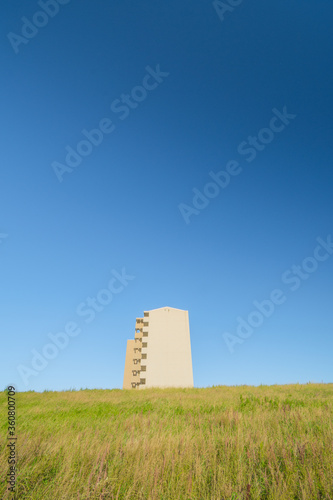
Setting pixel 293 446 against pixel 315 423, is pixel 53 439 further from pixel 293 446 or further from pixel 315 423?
pixel 315 423

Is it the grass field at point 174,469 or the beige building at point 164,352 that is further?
the beige building at point 164,352

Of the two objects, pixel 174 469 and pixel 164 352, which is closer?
pixel 174 469

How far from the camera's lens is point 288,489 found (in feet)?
8.92

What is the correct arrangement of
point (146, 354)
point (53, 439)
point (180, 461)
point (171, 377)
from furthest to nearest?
point (146, 354) → point (171, 377) → point (53, 439) → point (180, 461)

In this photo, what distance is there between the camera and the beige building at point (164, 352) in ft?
138

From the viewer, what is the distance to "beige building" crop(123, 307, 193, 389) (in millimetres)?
41969

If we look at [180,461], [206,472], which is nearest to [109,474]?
[180,461]

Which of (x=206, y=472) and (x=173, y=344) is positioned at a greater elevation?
(x=173, y=344)

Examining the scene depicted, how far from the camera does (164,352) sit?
4447 centimetres

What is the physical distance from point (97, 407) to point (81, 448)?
7.16m

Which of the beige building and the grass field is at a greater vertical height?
the beige building

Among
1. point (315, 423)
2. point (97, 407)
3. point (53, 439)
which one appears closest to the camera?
point (53, 439)

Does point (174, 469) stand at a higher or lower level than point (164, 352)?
lower

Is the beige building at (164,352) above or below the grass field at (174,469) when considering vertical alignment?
above
